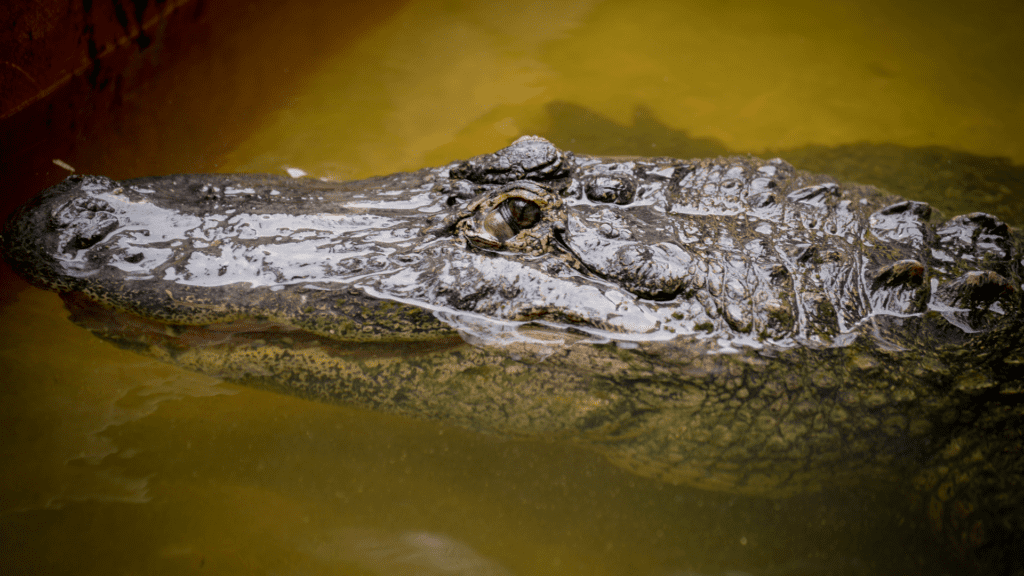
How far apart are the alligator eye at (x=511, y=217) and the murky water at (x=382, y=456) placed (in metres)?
0.79

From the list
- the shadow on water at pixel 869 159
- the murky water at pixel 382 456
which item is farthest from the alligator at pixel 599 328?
the shadow on water at pixel 869 159

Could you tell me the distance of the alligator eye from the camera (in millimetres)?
1882

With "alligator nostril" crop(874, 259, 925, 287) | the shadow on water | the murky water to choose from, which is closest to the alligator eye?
the murky water

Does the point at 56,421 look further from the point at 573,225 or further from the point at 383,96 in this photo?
the point at 383,96

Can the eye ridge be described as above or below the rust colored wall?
below

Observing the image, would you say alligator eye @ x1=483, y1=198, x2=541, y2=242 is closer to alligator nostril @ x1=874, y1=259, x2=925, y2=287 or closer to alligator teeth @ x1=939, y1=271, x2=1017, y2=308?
alligator nostril @ x1=874, y1=259, x2=925, y2=287

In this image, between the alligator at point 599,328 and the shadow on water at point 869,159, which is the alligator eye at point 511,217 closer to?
the alligator at point 599,328

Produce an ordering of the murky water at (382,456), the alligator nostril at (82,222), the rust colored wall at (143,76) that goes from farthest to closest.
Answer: the rust colored wall at (143,76)
the murky water at (382,456)
the alligator nostril at (82,222)

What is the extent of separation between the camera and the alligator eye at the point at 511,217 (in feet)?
6.17

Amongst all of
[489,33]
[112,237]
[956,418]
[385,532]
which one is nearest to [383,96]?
[489,33]

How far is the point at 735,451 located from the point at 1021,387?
907mm

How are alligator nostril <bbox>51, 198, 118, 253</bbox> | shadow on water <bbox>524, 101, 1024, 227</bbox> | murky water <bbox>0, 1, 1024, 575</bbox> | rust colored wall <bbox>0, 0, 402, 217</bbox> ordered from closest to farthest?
alligator nostril <bbox>51, 198, 118, 253</bbox>, murky water <bbox>0, 1, 1024, 575</bbox>, rust colored wall <bbox>0, 0, 402, 217</bbox>, shadow on water <bbox>524, 101, 1024, 227</bbox>

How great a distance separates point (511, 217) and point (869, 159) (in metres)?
2.49

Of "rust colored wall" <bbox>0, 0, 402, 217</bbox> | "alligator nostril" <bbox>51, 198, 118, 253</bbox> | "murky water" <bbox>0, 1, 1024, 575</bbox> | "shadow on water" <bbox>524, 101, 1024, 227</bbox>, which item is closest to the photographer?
"alligator nostril" <bbox>51, 198, 118, 253</bbox>
